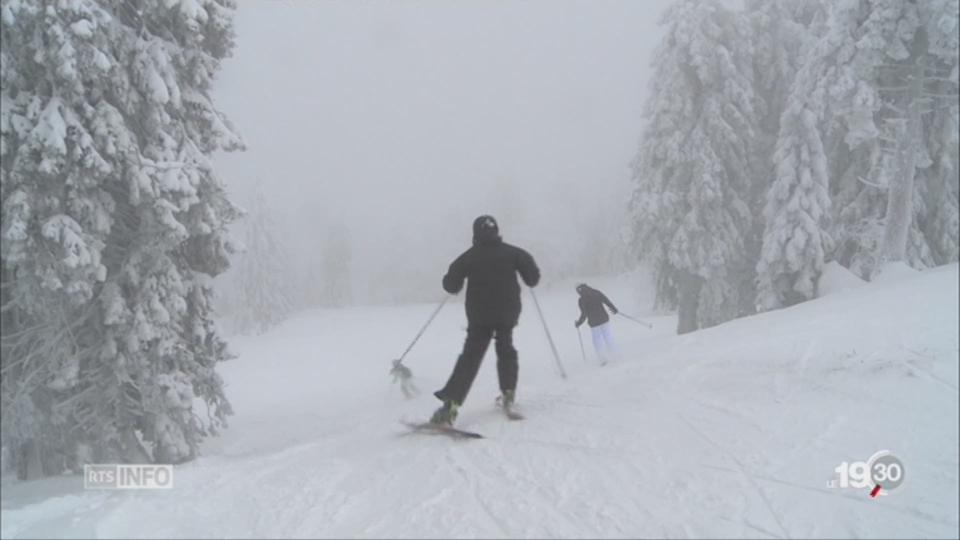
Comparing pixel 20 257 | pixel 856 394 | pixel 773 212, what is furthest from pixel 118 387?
pixel 773 212

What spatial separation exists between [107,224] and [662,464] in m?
7.85

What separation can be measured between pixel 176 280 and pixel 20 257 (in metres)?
1.95

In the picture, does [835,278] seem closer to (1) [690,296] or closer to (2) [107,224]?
(1) [690,296]

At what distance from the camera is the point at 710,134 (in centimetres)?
2014

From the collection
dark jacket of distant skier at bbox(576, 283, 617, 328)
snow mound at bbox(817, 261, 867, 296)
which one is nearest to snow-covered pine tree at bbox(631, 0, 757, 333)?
snow mound at bbox(817, 261, 867, 296)

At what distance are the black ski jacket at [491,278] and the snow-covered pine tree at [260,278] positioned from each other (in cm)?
4801

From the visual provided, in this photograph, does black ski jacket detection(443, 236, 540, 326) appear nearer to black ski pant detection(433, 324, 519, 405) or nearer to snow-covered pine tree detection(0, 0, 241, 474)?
black ski pant detection(433, 324, 519, 405)

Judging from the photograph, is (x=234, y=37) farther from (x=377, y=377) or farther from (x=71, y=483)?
(x=377, y=377)

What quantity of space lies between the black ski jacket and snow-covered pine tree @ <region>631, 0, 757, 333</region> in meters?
14.8

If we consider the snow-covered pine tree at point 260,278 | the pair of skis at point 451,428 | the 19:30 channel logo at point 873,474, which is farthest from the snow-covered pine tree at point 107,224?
the snow-covered pine tree at point 260,278

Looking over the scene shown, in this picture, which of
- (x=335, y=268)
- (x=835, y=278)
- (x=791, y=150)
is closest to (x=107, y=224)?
(x=835, y=278)

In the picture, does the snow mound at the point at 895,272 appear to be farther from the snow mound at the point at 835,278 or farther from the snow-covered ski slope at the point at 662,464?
the snow mound at the point at 835,278

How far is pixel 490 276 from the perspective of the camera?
21.2 feet

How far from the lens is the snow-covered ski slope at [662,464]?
3.86 metres
